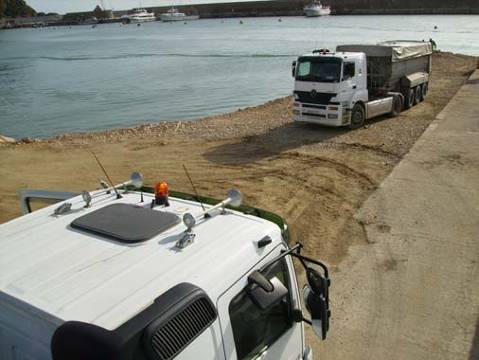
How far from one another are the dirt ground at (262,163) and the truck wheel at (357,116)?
0.41 metres

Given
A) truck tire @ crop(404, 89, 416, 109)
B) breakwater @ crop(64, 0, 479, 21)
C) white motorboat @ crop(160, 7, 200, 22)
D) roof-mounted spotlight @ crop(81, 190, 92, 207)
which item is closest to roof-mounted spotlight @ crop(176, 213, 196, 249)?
roof-mounted spotlight @ crop(81, 190, 92, 207)

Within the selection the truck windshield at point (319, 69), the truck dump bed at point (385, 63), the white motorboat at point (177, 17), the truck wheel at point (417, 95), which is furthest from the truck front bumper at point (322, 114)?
the white motorboat at point (177, 17)

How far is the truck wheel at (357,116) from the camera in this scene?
56.5ft

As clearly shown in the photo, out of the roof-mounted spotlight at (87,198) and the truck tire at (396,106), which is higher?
the roof-mounted spotlight at (87,198)

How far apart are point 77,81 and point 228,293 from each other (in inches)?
1787

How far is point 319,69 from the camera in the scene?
16.5 metres

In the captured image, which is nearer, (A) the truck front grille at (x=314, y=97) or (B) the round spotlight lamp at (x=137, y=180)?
(B) the round spotlight lamp at (x=137, y=180)

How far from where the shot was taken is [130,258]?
296 cm

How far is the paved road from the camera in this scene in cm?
615

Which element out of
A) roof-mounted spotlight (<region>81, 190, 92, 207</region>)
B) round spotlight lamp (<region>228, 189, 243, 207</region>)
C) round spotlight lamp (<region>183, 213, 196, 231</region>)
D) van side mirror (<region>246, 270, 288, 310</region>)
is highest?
round spotlight lamp (<region>183, 213, 196, 231</region>)

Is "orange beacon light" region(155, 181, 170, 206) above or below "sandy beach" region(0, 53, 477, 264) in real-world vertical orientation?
above

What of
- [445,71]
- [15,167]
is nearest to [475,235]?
[15,167]

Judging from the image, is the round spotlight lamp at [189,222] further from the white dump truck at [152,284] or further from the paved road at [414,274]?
the paved road at [414,274]

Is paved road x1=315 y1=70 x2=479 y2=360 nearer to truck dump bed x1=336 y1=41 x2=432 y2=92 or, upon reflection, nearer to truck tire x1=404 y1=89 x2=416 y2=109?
truck dump bed x1=336 y1=41 x2=432 y2=92
